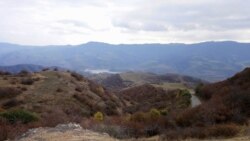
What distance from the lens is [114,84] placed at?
17688cm

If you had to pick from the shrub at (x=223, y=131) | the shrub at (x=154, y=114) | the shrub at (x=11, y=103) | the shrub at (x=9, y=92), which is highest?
the shrub at (x=223, y=131)

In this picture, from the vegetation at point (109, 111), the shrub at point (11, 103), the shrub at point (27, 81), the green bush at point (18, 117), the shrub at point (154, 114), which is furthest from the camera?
the shrub at point (27, 81)

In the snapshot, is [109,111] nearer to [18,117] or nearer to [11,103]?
[11,103]

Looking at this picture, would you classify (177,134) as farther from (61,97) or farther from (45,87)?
(45,87)

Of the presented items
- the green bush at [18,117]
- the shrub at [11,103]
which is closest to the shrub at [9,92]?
the shrub at [11,103]

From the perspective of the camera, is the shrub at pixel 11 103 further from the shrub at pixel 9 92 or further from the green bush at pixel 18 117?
the green bush at pixel 18 117

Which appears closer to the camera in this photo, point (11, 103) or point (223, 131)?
point (223, 131)

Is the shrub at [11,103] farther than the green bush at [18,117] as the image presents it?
Yes

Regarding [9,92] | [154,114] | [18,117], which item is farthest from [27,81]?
[18,117]

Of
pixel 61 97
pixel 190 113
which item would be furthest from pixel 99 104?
pixel 190 113

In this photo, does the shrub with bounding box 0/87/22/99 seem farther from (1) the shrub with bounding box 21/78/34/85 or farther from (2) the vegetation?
(1) the shrub with bounding box 21/78/34/85

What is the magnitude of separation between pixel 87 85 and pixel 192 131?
4135 centimetres

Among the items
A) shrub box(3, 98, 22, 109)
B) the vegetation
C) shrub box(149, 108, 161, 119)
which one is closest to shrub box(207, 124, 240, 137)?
the vegetation

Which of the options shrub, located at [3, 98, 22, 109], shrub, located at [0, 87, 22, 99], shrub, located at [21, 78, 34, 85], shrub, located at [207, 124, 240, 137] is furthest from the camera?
shrub, located at [21, 78, 34, 85]
